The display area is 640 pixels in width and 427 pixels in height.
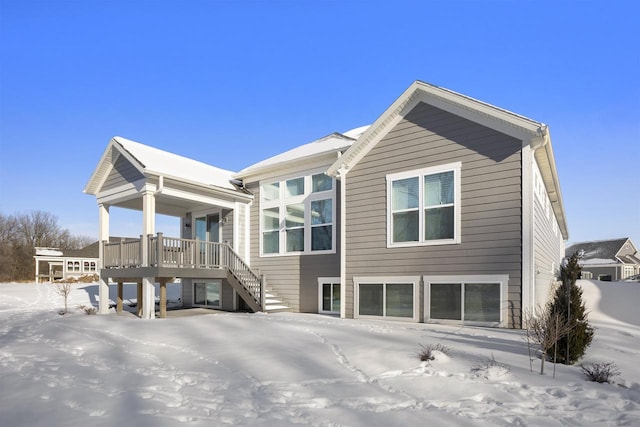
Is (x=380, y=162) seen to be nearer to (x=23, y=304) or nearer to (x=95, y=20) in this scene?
(x=95, y=20)

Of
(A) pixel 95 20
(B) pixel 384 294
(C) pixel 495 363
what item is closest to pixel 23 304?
(A) pixel 95 20

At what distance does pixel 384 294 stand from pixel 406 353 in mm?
5089

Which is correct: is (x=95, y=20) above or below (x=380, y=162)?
above

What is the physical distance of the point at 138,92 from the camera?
57.2 feet

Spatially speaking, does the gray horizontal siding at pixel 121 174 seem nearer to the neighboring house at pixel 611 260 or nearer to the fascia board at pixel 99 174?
the fascia board at pixel 99 174

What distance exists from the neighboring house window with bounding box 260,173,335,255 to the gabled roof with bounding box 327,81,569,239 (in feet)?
5.49

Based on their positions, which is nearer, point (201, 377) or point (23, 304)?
point (201, 377)

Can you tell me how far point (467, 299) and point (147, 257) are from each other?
8.85 m

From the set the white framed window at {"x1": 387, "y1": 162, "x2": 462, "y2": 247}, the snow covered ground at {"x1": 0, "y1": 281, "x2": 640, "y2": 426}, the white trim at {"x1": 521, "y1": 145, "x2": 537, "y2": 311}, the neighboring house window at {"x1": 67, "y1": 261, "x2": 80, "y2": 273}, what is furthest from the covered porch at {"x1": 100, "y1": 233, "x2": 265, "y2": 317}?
the neighboring house window at {"x1": 67, "y1": 261, "x2": 80, "y2": 273}

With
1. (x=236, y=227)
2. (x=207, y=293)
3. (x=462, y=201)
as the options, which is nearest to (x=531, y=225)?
(x=462, y=201)

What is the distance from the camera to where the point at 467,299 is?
10.1 m

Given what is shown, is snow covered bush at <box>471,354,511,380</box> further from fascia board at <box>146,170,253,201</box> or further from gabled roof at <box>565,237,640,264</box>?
gabled roof at <box>565,237,640,264</box>

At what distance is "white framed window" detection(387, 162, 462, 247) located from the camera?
1051cm

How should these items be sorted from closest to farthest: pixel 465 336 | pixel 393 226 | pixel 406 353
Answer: pixel 406 353
pixel 465 336
pixel 393 226
